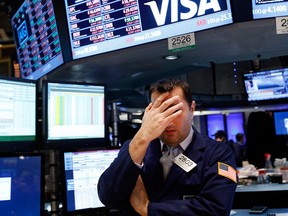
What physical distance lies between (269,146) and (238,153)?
226 cm

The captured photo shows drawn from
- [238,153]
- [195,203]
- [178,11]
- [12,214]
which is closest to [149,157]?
[195,203]

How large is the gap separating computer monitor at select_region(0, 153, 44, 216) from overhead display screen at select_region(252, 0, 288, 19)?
4.81ft

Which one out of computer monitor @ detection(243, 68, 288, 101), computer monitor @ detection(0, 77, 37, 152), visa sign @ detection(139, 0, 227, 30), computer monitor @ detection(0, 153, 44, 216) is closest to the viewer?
computer monitor @ detection(0, 153, 44, 216)

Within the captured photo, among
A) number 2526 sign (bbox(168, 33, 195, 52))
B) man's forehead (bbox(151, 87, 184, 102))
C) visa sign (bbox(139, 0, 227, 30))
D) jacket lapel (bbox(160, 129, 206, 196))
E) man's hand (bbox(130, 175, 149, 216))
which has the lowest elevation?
man's hand (bbox(130, 175, 149, 216))

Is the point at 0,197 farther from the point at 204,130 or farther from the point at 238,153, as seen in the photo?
the point at 204,130

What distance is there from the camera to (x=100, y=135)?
92.7 inches

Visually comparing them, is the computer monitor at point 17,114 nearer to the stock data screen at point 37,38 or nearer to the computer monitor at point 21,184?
the computer monitor at point 21,184

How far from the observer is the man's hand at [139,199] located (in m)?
1.51

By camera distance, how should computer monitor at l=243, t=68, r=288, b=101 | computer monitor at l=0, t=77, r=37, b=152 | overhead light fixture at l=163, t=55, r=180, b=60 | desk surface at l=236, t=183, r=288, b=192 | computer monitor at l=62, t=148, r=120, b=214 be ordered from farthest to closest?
computer monitor at l=243, t=68, r=288, b=101, desk surface at l=236, t=183, r=288, b=192, overhead light fixture at l=163, t=55, r=180, b=60, computer monitor at l=62, t=148, r=120, b=214, computer monitor at l=0, t=77, r=37, b=152

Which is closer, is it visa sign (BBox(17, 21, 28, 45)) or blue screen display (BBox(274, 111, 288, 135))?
visa sign (BBox(17, 21, 28, 45))

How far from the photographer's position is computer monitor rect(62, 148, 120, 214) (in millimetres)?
2102

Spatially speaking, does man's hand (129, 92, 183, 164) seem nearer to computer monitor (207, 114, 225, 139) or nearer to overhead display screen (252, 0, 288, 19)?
overhead display screen (252, 0, 288, 19)

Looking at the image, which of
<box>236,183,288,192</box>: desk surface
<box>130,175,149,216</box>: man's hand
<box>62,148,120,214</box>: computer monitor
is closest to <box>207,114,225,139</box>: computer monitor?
<box>236,183,288,192</box>: desk surface

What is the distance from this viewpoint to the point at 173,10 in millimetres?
2346
